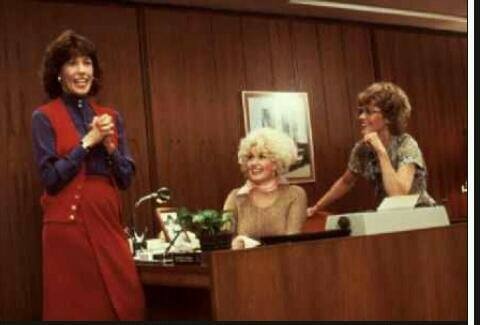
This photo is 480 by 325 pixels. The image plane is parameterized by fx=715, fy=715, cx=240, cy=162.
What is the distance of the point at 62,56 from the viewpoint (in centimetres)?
293

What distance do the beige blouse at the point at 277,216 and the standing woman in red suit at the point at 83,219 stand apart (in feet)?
2.27

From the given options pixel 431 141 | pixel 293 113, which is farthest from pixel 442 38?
pixel 293 113

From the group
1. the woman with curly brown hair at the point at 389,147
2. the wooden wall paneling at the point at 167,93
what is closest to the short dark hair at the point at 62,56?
the woman with curly brown hair at the point at 389,147

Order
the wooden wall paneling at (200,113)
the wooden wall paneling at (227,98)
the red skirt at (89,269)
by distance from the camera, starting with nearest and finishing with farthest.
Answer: the red skirt at (89,269) → the wooden wall paneling at (200,113) → the wooden wall paneling at (227,98)

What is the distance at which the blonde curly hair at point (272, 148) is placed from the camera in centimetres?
334

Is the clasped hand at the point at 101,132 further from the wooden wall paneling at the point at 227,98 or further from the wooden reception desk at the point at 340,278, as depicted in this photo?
the wooden wall paneling at the point at 227,98

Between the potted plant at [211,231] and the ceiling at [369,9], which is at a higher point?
the ceiling at [369,9]

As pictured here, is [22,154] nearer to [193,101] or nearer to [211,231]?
[193,101]

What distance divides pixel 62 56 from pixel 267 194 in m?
1.12

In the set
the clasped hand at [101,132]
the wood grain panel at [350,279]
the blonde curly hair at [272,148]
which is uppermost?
the clasped hand at [101,132]

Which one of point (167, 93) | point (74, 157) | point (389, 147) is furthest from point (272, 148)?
point (167, 93)

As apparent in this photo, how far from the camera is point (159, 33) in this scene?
17.3 feet

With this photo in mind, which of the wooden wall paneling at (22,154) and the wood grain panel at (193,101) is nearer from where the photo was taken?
the wooden wall paneling at (22,154)

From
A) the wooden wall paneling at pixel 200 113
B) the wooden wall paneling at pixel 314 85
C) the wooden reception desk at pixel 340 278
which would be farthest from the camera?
the wooden wall paneling at pixel 314 85
